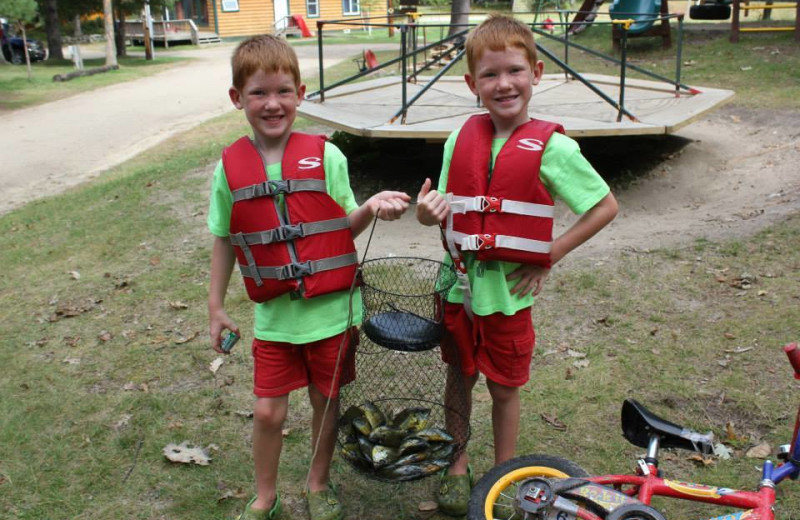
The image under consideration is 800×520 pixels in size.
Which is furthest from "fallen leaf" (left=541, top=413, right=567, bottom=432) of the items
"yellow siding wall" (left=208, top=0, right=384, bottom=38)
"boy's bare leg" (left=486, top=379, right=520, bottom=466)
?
"yellow siding wall" (left=208, top=0, right=384, bottom=38)

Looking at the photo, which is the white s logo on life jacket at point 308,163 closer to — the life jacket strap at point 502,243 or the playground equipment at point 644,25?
the life jacket strap at point 502,243

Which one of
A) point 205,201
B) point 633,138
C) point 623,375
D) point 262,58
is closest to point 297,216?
point 262,58

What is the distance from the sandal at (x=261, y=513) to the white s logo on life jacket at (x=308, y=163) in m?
1.34

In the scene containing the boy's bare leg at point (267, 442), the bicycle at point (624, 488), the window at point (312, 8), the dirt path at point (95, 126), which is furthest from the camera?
the window at point (312, 8)

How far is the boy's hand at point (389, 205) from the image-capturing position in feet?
8.53

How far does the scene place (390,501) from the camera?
3352 mm

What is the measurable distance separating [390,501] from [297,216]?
1.31 m

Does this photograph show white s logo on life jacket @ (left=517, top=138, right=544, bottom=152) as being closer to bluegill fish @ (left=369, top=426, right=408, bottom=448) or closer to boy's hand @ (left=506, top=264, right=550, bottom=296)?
boy's hand @ (left=506, top=264, right=550, bottom=296)

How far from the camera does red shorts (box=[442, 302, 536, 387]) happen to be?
9.52 feet

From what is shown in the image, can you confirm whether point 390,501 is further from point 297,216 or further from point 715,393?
point 715,393

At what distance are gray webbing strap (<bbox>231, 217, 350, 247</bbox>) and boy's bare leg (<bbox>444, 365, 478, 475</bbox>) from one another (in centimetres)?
77

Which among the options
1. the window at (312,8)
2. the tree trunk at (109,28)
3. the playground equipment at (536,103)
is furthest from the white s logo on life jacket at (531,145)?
the window at (312,8)

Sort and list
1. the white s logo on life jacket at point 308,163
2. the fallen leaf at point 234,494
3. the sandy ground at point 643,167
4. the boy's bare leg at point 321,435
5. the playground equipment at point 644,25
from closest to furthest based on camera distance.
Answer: the white s logo on life jacket at point 308,163, the boy's bare leg at point 321,435, the fallen leaf at point 234,494, the sandy ground at point 643,167, the playground equipment at point 644,25

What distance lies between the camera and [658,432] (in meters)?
2.69
